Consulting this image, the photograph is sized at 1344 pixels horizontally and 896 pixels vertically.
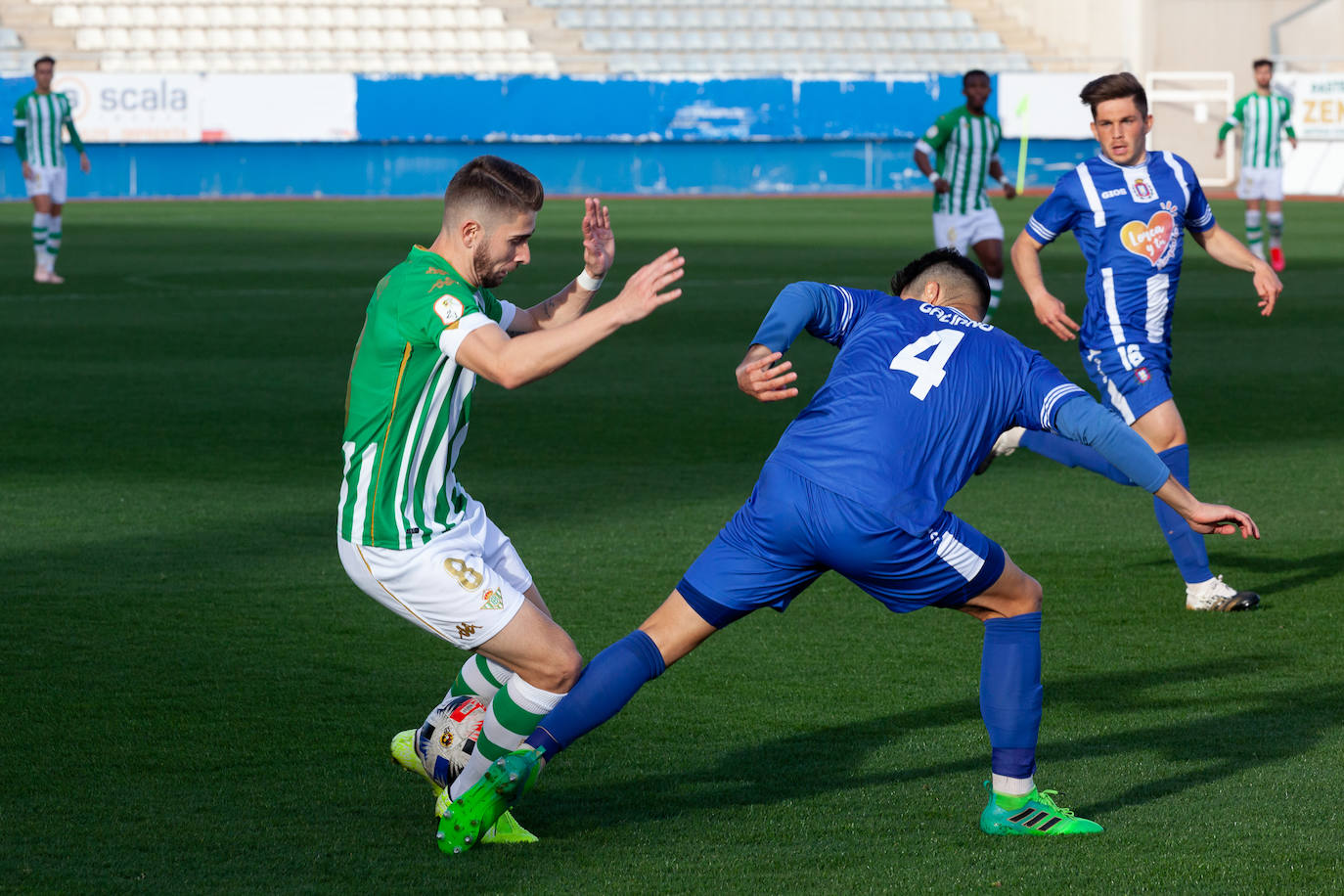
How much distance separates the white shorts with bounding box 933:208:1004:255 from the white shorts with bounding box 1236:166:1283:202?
7.74m

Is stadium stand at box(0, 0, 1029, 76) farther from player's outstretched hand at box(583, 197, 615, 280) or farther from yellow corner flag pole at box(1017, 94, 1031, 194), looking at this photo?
player's outstretched hand at box(583, 197, 615, 280)

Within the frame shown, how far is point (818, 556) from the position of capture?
3.83 metres

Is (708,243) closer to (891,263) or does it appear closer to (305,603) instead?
(891,263)

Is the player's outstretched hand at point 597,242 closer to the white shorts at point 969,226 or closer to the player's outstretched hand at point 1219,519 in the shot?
the player's outstretched hand at point 1219,519

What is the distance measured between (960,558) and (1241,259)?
129 inches

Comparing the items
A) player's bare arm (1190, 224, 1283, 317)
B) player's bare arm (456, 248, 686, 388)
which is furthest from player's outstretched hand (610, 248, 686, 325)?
player's bare arm (1190, 224, 1283, 317)

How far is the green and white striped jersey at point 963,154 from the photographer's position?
15.8 metres

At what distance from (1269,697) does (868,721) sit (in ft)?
3.94

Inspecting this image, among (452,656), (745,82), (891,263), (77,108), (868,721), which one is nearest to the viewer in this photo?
(868,721)

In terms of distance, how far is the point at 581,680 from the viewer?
3904 mm

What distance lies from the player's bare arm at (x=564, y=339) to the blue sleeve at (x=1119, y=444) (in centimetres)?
90

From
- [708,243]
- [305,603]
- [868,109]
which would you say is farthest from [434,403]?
[868,109]

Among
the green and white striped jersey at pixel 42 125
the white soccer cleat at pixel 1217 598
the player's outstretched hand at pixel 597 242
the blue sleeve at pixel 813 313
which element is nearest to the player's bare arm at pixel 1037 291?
the white soccer cleat at pixel 1217 598

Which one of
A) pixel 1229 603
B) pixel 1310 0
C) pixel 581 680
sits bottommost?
pixel 1229 603
